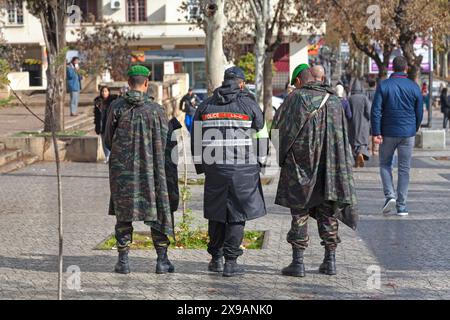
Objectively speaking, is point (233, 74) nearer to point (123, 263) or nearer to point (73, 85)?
point (123, 263)

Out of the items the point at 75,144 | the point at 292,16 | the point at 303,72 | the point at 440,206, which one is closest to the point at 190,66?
the point at 292,16

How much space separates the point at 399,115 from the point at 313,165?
3775mm

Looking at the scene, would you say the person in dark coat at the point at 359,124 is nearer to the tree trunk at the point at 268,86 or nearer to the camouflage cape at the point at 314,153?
the camouflage cape at the point at 314,153

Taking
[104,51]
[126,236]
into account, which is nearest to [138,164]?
[126,236]

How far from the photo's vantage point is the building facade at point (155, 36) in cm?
6091

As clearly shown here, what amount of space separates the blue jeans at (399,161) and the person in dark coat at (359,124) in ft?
19.3

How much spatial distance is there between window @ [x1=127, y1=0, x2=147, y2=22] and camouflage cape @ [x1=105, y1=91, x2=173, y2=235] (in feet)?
176

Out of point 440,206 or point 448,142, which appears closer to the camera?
point 440,206

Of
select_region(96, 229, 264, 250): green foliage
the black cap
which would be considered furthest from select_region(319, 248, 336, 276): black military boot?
the black cap

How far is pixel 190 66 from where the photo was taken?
62312mm

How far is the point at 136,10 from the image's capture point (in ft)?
203

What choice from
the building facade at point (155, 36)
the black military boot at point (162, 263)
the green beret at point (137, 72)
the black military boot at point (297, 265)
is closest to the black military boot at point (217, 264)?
the black military boot at point (162, 263)
